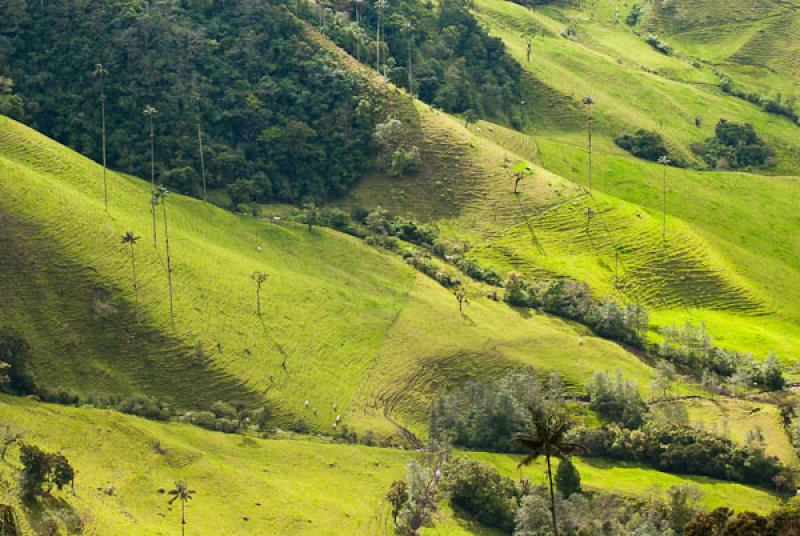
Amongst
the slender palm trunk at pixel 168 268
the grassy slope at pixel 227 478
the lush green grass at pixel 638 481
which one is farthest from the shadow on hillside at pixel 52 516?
the lush green grass at pixel 638 481

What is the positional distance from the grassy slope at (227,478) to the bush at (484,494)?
7.98 ft

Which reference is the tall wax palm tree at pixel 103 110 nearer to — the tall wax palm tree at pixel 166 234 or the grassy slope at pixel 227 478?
the tall wax palm tree at pixel 166 234

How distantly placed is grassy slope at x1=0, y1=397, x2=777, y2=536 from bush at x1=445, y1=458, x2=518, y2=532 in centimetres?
243

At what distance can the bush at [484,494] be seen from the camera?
12025 cm

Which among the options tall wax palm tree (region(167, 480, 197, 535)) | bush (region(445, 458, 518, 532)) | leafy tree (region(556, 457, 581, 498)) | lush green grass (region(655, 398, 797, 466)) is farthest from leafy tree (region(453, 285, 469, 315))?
tall wax palm tree (region(167, 480, 197, 535))

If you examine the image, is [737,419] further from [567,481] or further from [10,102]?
[10,102]

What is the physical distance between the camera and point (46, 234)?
473ft

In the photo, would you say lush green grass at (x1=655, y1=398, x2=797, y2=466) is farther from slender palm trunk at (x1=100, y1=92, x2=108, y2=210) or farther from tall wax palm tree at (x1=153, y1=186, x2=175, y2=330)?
slender palm trunk at (x1=100, y1=92, x2=108, y2=210)

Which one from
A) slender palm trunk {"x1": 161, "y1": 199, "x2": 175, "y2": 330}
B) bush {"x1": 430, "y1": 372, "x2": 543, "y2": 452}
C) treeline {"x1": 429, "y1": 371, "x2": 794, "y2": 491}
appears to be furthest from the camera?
slender palm trunk {"x1": 161, "y1": 199, "x2": 175, "y2": 330}

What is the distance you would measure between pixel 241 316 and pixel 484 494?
46.6m

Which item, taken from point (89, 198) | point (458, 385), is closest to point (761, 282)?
point (458, 385)

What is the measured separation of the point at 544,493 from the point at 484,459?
42.6ft

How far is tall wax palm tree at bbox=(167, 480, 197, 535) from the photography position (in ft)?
338

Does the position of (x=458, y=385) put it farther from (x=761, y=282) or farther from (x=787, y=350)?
(x=761, y=282)
